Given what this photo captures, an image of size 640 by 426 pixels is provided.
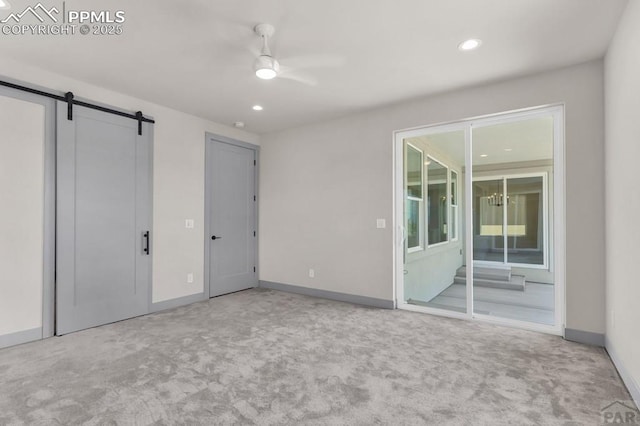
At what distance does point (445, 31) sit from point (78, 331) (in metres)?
4.61

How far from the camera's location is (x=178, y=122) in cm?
453

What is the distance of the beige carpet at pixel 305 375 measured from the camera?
2.02m

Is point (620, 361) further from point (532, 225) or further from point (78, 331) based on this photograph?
point (78, 331)

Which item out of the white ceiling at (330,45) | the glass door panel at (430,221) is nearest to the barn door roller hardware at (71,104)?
the white ceiling at (330,45)

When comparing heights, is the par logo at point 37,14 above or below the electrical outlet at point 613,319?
above

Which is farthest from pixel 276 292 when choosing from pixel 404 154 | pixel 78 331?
pixel 404 154

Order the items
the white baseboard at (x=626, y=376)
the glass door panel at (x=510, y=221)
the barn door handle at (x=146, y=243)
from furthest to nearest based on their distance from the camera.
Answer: the barn door handle at (x=146, y=243) < the glass door panel at (x=510, y=221) < the white baseboard at (x=626, y=376)

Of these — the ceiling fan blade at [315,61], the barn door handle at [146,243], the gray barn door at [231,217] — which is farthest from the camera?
the gray barn door at [231,217]

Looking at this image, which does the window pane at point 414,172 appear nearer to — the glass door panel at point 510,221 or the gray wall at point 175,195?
the glass door panel at point 510,221

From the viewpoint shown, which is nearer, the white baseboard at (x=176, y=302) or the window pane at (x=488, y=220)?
the window pane at (x=488, y=220)

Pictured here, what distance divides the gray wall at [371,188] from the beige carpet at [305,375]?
35.1 inches

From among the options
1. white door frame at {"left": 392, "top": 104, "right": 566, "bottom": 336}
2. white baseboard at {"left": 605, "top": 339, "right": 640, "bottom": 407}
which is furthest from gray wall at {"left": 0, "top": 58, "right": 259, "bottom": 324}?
white baseboard at {"left": 605, "top": 339, "right": 640, "bottom": 407}

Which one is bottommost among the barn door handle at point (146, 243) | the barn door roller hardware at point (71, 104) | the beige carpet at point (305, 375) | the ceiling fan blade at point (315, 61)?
the beige carpet at point (305, 375)

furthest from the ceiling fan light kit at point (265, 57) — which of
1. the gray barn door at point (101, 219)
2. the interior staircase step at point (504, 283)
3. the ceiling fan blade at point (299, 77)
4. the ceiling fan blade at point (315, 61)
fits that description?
the interior staircase step at point (504, 283)
